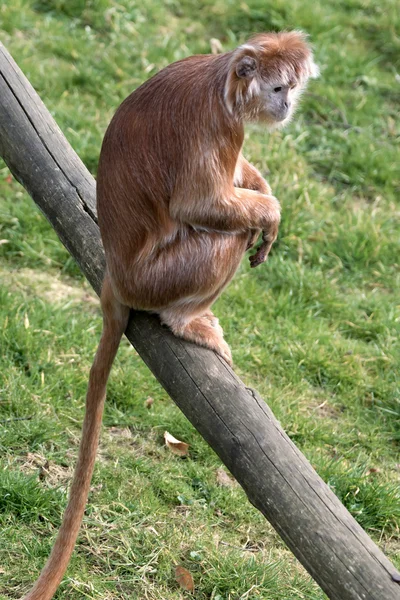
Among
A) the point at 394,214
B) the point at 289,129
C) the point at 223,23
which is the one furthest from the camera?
the point at 223,23

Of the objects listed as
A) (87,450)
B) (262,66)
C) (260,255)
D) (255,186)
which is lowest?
(87,450)

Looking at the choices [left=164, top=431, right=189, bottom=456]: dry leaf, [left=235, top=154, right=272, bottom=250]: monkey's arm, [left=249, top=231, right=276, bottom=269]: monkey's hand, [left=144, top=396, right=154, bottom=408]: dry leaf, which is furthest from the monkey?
[left=144, top=396, right=154, bottom=408]: dry leaf

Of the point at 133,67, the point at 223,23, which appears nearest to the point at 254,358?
the point at 133,67

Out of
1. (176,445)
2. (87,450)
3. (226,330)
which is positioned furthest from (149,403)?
(87,450)

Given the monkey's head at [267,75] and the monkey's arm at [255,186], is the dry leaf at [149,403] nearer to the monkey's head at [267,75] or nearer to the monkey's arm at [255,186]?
the monkey's arm at [255,186]

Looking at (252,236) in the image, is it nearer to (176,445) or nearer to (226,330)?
(176,445)

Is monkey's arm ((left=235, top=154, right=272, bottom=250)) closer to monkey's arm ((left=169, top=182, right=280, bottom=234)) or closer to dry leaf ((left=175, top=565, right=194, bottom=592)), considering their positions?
monkey's arm ((left=169, top=182, right=280, bottom=234))

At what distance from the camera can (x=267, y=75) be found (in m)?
3.12

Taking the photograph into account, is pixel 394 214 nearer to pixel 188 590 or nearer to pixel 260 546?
pixel 260 546

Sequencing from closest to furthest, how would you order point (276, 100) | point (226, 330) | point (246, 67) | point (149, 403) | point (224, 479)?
point (246, 67) → point (276, 100) → point (224, 479) → point (149, 403) → point (226, 330)

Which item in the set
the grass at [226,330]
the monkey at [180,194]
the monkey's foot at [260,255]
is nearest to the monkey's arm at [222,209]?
the monkey at [180,194]

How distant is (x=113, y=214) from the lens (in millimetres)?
3111

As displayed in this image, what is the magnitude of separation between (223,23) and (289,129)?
1441 millimetres

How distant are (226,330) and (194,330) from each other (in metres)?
1.82
